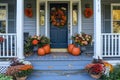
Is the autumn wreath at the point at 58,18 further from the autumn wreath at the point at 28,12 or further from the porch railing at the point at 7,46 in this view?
the porch railing at the point at 7,46

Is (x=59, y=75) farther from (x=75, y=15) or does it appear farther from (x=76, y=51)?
(x=75, y=15)

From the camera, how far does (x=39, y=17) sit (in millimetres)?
11797

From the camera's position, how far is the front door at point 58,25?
1184 cm

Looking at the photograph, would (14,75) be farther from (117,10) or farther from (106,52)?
(117,10)

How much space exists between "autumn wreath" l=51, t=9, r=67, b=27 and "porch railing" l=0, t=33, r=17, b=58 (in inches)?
85.7

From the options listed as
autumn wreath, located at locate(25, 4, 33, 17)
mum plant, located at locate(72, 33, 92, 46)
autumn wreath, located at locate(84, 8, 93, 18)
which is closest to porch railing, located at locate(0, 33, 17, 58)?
autumn wreath, located at locate(25, 4, 33, 17)

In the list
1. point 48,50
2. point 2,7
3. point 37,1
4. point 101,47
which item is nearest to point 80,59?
point 101,47

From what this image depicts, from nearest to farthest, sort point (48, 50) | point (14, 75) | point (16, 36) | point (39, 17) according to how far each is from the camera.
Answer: point (14, 75), point (16, 36), point (48, 50), point (39, 17)

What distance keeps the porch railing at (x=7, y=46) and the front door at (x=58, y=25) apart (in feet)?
6.91

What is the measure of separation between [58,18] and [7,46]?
313cm

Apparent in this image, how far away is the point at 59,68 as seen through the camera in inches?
360

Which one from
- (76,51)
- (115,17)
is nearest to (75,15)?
(115,17)

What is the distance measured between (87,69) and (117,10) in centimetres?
426

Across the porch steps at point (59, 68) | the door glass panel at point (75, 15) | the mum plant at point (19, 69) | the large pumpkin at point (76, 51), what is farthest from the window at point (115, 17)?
the mum plant at point (19, 69)
